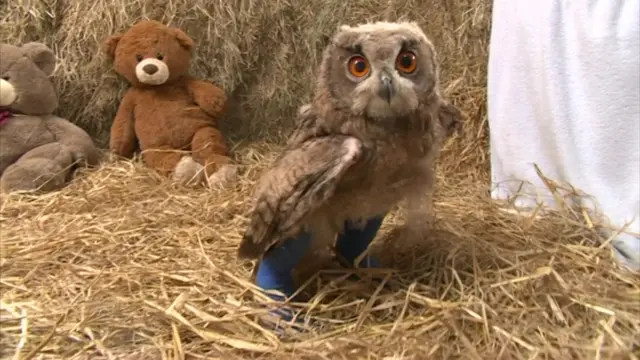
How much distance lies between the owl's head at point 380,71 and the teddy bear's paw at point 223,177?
91 centimetres

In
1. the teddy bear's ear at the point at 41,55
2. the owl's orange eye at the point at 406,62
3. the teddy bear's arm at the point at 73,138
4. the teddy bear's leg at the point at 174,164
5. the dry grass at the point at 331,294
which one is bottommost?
the dry grass at the point at 331,294

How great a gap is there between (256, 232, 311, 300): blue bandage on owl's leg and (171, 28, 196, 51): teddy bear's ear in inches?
43.8

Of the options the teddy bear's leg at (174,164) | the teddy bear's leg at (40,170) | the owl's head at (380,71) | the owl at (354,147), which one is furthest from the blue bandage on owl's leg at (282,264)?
the teddy bear's leg at (40,170)

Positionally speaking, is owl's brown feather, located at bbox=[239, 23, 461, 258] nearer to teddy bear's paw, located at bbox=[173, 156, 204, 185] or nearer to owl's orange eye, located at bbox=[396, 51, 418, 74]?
owl's orange eye, located at bbox=[396, 51, 418, 74]

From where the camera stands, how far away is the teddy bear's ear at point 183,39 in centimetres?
214

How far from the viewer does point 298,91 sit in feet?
7.72

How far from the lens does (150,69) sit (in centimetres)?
212

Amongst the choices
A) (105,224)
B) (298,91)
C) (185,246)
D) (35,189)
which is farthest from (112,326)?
(298,91)

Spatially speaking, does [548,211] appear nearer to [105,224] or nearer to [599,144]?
[599,144]

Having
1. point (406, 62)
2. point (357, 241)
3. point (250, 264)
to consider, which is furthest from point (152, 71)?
point (406, 62)

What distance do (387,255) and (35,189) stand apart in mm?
1187

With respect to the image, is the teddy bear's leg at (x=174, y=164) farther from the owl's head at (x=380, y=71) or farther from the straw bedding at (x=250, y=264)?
the owl's head at (x=380, y=71)

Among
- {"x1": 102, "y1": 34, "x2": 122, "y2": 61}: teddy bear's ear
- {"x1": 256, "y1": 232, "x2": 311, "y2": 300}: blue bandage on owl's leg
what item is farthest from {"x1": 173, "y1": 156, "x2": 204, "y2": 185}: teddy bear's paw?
{"x1": 256, "y1": 232, "x2": 311, "y2": 300}: blue bandage on owl's leg

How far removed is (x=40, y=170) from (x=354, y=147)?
130 cm
